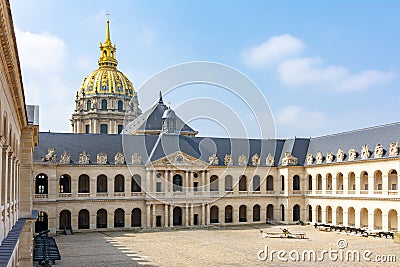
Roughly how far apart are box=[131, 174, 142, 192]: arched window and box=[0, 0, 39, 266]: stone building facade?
28611mm

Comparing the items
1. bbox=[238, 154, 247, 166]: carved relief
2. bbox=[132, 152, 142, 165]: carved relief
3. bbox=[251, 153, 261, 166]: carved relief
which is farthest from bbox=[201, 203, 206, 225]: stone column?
bbox=[132, 152, 142, 165]: carved relief

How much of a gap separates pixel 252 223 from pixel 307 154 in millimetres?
11574

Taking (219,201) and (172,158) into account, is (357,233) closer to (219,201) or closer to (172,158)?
(219,201)

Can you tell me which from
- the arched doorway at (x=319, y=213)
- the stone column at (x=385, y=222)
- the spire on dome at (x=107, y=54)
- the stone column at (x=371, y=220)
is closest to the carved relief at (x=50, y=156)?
the arched doorway at (x=319, y=213)

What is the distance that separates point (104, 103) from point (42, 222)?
3923 cm

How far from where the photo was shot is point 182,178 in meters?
60.0

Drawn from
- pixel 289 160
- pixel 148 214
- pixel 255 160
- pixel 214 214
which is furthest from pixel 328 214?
pixel 148 214

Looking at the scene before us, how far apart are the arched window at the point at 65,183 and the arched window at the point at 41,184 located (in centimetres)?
208

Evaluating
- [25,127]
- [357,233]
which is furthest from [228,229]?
[25,127]

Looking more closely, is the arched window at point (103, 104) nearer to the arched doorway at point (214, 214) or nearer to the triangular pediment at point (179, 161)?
the triangular pediment at point (179, 161)

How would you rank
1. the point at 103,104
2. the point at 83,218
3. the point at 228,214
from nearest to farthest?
the point at 83,218 < the point at 228,214 < the point at 103,104

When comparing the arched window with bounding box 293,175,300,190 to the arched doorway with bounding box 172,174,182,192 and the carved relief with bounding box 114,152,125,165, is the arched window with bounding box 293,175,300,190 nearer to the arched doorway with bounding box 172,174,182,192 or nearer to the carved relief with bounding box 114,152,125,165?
the arched doorway with bounding box 172,174,182,192

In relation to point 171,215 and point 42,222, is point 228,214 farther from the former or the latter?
point 42,222

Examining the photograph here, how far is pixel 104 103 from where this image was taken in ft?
297
